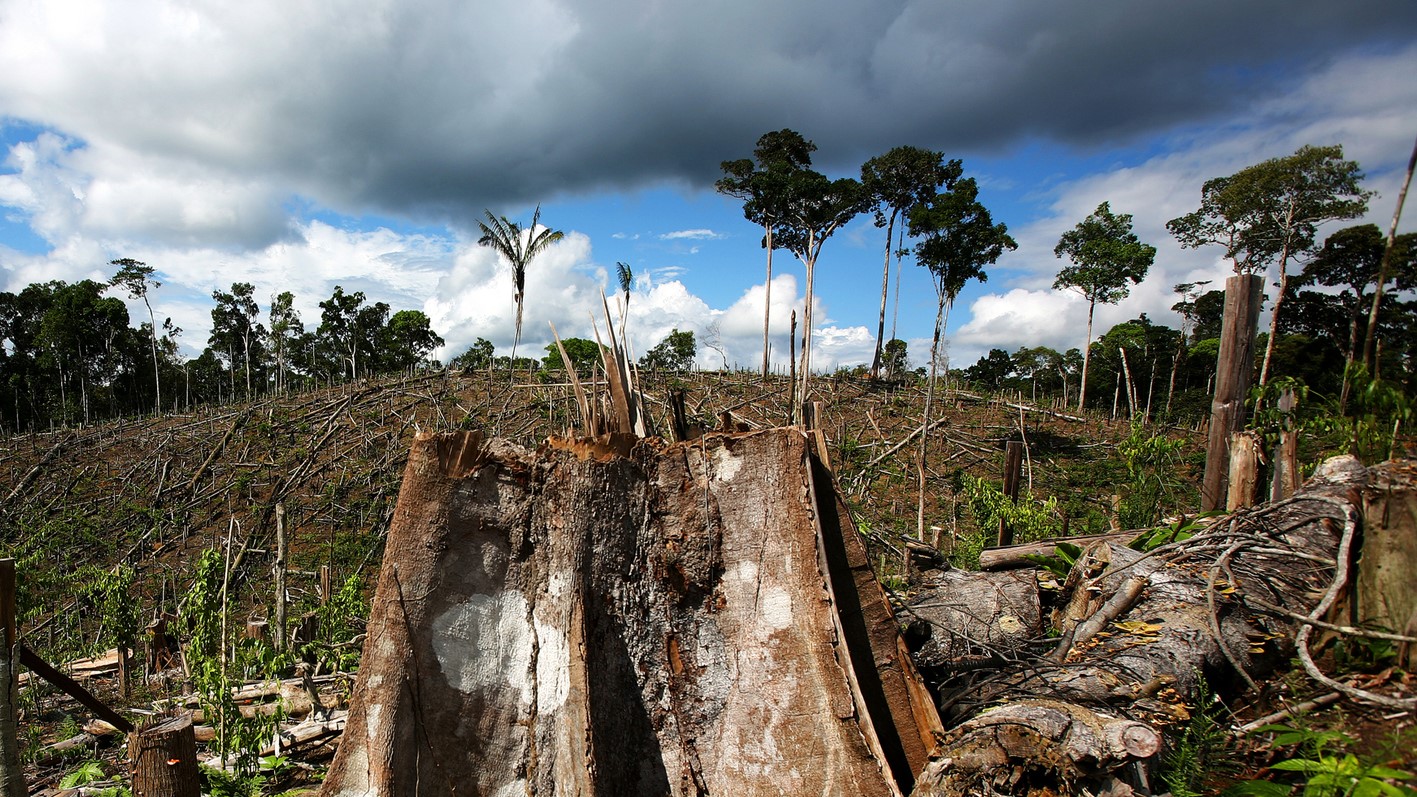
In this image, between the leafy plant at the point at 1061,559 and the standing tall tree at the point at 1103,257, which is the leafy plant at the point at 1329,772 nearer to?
the leafy plant at the point at 1061,559

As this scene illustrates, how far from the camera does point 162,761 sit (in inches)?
110

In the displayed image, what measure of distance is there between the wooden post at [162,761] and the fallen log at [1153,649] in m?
2.94

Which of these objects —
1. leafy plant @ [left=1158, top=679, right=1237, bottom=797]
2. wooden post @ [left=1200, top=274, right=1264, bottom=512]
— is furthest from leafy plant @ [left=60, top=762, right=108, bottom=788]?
wooden post @ [left=1200, top=274, right=1264, bottom=512]

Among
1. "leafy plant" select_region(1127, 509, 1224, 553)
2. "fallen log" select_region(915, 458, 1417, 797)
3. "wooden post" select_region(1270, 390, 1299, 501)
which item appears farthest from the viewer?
"wooden post" select_region(1270, 390, 1299, 501)

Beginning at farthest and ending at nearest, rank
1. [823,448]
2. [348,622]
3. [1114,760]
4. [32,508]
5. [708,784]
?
[32,508]
[348,622]
[823,448]
[708,784]
[1114,760]

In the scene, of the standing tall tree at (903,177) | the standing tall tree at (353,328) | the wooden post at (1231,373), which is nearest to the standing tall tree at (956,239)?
the standing tall tree at (903,177)

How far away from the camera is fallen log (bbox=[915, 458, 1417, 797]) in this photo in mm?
1974

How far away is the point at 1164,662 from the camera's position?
2.82 m

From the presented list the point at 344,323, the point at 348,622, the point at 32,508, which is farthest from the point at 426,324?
the point at 348,622

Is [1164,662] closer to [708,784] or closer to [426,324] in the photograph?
[708,784]

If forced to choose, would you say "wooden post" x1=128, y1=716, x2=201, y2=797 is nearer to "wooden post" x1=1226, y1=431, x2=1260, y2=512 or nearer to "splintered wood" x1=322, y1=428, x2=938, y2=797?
"splintered wood" x1=322, y1=428, x2=938, y2=797

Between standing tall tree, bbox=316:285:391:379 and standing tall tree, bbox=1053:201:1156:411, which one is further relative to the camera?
standing tall tree, bbox=316:285:391:379

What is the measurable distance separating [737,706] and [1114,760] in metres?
1.18

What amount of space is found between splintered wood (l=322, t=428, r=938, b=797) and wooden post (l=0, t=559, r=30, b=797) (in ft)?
4.17
